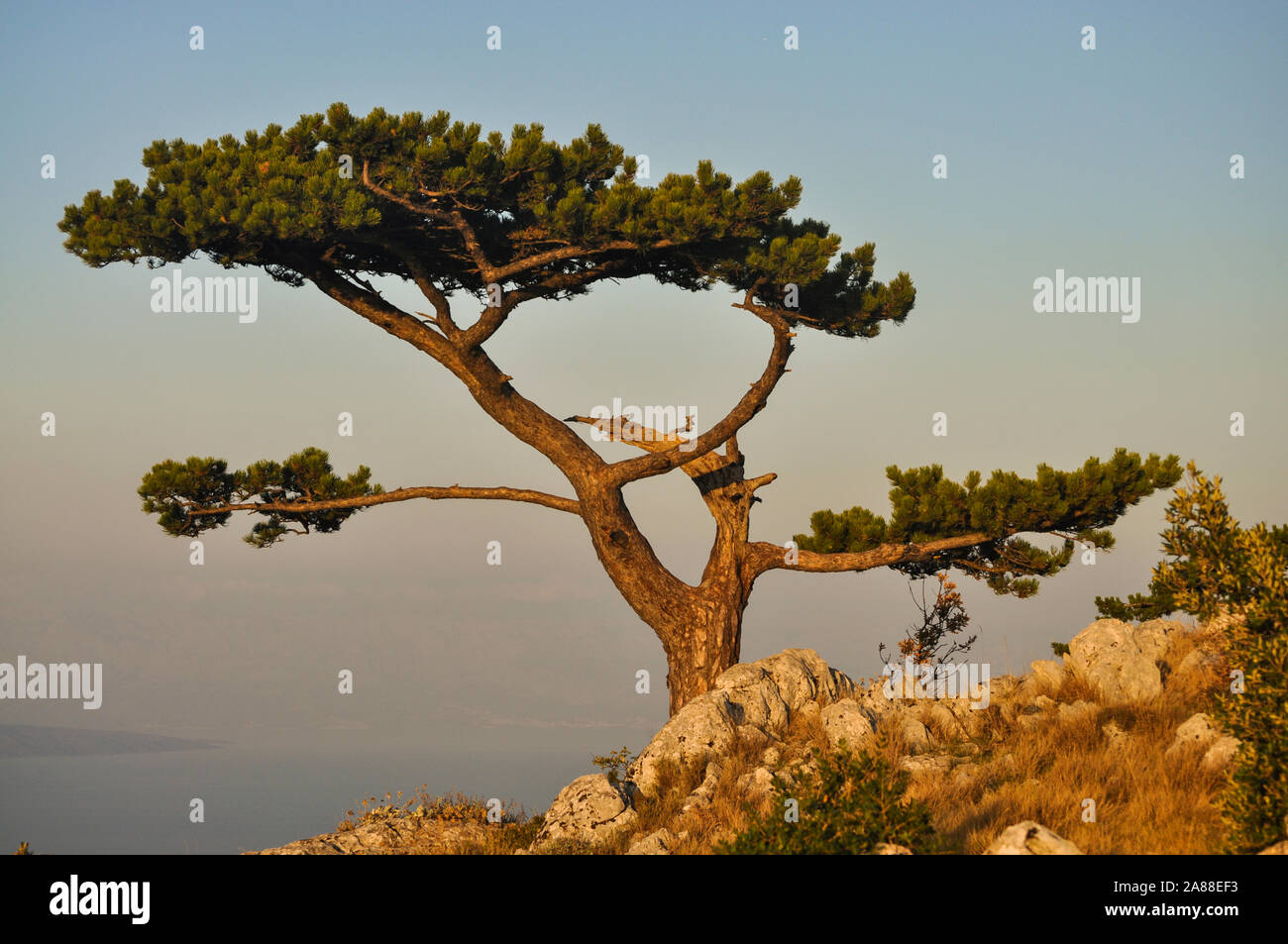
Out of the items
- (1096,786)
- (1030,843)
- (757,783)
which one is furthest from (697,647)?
(1030,843)

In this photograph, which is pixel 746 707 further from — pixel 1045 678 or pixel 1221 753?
pixel 1221 753

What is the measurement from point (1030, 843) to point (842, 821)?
47.0 inches

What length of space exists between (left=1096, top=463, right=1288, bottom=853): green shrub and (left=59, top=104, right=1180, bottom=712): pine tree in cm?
511

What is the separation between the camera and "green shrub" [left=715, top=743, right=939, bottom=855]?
7.02 meters

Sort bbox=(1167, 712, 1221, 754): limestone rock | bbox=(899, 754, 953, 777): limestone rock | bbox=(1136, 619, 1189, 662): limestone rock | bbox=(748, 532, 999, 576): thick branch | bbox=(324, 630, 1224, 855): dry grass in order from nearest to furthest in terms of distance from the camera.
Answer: bbox=(324, 630, 1224, 855): dry grass
bbox=(1167, 712, 1221, 754): limestone rock
bbox=(899, 754, 953, 777): limestone rock
bbox=(1136, 619, 1189, 662): limestone rock
bbox=(748, 532, 999, 576): thick branch

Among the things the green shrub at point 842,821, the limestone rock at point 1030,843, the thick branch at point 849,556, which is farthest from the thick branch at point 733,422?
the limestone rock at point 1030,843

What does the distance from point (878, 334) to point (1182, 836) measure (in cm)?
830

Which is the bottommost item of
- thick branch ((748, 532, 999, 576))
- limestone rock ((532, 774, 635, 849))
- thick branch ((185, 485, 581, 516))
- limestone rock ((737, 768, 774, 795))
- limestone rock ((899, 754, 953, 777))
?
limestone rock ((532, 774, 635, 849))

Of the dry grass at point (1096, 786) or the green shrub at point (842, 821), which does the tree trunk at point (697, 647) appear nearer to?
the dry grass at point (1096, 786)

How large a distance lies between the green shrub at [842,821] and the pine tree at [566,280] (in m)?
6.55

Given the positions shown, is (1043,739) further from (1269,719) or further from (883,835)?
(883,835)

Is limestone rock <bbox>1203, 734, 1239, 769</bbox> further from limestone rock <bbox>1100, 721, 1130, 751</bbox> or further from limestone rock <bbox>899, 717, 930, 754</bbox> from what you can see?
limestone rock <bbox>899, 717, 930, 754</bbox>

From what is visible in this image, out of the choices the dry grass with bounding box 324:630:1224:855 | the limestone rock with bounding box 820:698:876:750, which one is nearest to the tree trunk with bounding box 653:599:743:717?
the dry grass with bounding box 324:630:1224:855
